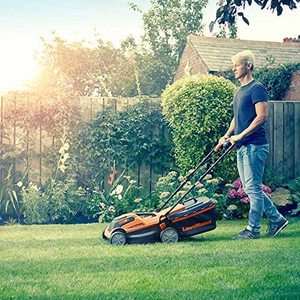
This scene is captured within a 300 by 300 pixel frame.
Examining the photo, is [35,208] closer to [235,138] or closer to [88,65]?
[235,138]

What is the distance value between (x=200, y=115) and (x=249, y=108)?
210 cm

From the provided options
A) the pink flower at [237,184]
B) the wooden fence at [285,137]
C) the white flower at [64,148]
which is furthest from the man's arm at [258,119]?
the wooden fence at [285,137]

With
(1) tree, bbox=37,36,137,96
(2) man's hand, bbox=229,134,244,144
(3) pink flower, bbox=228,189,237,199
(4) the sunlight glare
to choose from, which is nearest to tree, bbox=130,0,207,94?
(1) tree, bbox=37,36,137,96

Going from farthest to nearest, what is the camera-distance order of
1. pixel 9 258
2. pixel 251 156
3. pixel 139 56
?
pixel 139 56, pixel 251 156, pixel 9 258

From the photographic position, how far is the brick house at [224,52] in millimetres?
21359

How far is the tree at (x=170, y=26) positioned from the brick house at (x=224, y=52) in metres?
6.94

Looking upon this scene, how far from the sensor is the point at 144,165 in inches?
355

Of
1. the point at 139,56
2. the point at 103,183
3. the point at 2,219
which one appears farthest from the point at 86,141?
the point at 139,56

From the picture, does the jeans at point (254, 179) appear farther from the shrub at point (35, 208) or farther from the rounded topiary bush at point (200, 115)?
the shrub at point (35, 208)

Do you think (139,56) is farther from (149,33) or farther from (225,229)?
(225,229)

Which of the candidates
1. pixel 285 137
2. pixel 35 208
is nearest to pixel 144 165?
pixel 35 208

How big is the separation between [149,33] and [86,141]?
2427 centimetres

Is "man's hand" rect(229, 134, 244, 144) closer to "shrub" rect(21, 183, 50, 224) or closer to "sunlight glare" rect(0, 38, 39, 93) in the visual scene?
"shrub" rect(21, 183, 50, 224)

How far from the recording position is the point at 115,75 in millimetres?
27875
